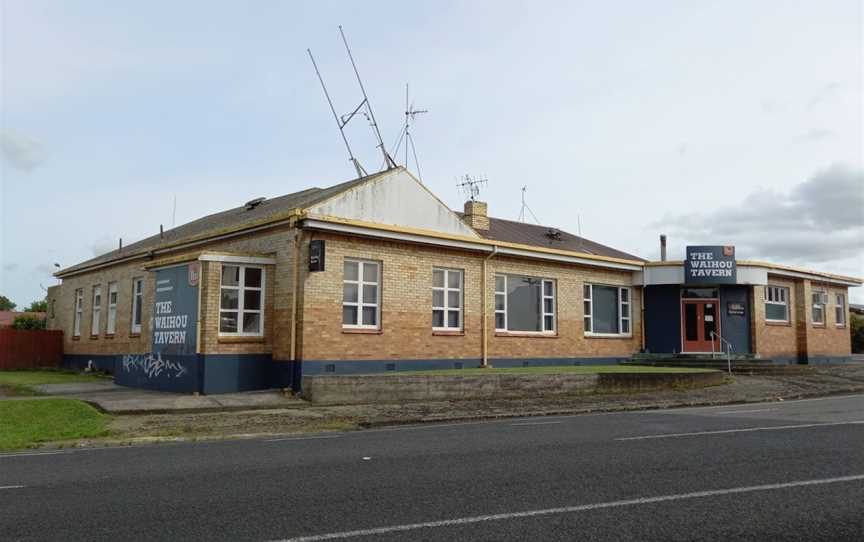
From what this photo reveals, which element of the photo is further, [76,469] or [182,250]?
[182,250]

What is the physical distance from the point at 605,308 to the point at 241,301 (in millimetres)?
14241

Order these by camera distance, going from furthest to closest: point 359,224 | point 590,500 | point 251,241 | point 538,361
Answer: point 538,361, point 251,241, point 359,224, point 590,500

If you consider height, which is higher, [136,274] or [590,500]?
[136,274]

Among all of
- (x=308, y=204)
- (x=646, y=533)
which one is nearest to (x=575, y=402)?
(x=308, y=204)

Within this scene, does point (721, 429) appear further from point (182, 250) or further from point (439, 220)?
point (182, 250)

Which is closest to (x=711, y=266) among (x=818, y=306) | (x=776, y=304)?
(x=776, y=304)

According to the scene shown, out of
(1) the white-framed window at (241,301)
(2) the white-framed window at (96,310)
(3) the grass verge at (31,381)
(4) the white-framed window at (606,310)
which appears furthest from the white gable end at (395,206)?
(2) the white-framed window at (96,310)

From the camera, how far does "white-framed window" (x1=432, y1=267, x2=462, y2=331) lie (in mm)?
21953

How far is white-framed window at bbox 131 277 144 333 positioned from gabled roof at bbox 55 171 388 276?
1.06 meters

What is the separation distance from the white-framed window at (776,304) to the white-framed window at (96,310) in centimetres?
2695

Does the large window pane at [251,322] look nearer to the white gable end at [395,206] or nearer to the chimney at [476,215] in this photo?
the white gable end at [395,206]

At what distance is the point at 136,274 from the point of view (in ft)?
87.6

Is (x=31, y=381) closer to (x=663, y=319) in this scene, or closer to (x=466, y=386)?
(x=466, y=386)

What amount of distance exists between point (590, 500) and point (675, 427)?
628cm
